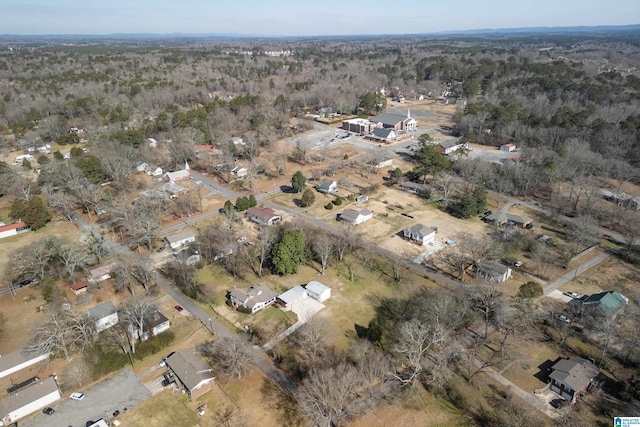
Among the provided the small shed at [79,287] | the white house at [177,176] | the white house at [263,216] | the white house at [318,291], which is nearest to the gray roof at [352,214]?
the white house at [263,216]

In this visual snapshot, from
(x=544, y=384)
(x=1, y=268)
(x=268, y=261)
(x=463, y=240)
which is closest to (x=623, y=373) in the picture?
(x=544, y=384)

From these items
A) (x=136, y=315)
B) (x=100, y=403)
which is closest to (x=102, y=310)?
(x=136, y=315)

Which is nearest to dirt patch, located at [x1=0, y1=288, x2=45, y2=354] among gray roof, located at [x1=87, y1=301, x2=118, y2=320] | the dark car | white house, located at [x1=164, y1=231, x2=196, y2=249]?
Answer: the dark car

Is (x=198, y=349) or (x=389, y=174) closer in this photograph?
(x=198, y=349)

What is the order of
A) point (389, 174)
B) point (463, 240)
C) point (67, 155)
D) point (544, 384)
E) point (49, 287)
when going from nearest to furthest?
point (544, 384), point (49, 287), point (463, 240), point (389, 174), point (67, 155)

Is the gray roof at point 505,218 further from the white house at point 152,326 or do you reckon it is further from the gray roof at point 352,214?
the white house at point 152,326

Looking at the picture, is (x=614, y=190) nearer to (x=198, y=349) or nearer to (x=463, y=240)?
(x=463, y=240)

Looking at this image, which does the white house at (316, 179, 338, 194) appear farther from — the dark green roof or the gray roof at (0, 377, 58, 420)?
the gray roof at (0, 377, 58, 420)
